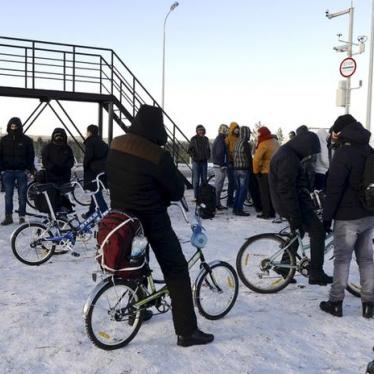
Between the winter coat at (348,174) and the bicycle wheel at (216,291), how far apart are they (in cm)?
114

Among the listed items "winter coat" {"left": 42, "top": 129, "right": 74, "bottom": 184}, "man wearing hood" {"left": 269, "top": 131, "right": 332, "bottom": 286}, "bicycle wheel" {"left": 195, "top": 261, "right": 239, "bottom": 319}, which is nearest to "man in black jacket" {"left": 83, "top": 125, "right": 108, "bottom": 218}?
"winter coat" {"left": 42, "top": 129, "right": 74, "bottom": 184}

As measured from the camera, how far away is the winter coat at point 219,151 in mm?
11203

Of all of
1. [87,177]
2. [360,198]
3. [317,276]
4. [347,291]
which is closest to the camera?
[360,198]

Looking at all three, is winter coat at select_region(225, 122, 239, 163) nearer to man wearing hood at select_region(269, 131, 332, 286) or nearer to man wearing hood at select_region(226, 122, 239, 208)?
man wearing hood at select_region(226, 122, 239, 208)

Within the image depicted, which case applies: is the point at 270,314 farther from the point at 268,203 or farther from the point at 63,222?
the point at 268,203

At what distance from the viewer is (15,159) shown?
886cm

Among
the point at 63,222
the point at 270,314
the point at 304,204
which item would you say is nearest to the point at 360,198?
the point at 304,204

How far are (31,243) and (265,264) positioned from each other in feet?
10.3

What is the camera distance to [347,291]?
5574 mm

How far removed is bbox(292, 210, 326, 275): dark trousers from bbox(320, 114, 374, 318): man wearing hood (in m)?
0.30

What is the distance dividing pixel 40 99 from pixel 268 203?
784 cm

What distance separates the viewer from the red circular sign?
13.3 meters

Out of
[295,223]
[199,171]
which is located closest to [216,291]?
[295,223]

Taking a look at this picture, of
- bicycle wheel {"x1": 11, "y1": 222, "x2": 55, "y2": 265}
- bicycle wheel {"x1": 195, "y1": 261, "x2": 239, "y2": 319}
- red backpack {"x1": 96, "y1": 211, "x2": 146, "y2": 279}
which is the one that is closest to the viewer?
red backpack {"x1": 96, "y1": 211, "x2": 146, "y2": 279}
